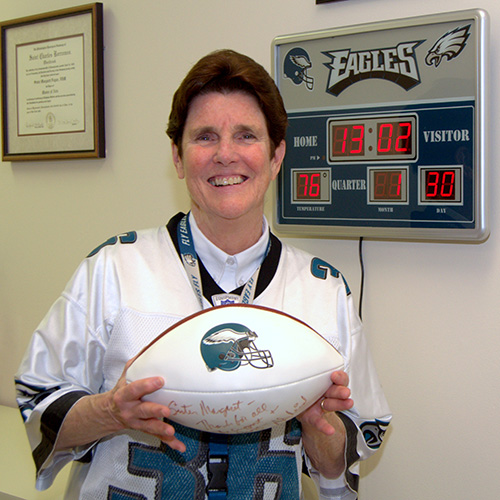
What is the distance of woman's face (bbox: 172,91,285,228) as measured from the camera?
1.19 meters

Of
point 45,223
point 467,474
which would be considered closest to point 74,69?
point 45,223

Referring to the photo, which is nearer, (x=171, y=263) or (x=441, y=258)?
(x=171, y=263)

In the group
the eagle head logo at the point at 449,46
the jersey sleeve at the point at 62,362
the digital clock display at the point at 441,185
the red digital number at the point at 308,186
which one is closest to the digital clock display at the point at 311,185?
the red digital number at the point at 308,186

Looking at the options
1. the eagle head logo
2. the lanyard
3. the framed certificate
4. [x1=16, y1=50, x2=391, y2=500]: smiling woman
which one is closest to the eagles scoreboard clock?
the eagle head logo

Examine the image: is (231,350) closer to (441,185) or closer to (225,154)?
(225,154)

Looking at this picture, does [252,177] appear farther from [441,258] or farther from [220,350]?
[441,258]

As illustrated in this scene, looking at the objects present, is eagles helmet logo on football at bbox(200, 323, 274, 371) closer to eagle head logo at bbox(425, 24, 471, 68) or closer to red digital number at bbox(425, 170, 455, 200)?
red digital number at bbox(425, 170, 455, 200)

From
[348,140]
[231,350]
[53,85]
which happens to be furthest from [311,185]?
[53,85]

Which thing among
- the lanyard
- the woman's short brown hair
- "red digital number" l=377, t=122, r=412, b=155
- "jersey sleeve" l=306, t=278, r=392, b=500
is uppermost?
the woman's short brown hair

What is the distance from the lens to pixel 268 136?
126cm

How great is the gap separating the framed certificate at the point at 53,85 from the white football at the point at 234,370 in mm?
1167

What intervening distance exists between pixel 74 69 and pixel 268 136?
1.03 meters

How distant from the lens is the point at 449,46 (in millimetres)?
1321

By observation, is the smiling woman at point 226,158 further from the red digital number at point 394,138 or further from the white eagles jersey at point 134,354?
the red digital number at point 394,138
